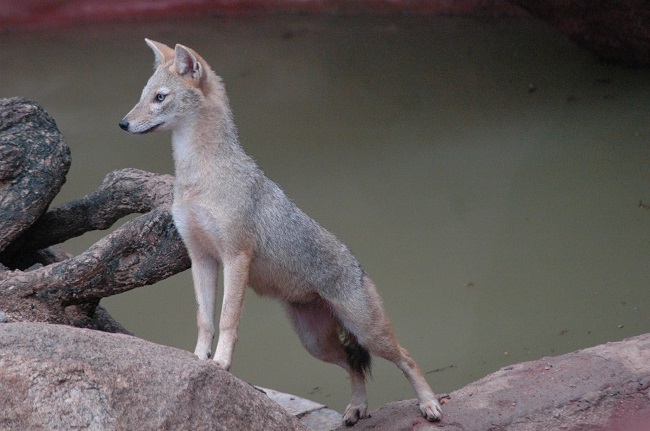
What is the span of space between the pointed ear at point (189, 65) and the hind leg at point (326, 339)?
51.6 inches

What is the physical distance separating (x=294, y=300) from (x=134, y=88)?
6223mm

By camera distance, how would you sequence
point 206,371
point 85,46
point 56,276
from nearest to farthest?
point 206,371
point 56,276
point 85,46

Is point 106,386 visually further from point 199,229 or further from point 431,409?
point 431,409

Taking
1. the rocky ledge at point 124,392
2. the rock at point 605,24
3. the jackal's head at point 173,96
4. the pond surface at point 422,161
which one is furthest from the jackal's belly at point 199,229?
the rock at point 605,24

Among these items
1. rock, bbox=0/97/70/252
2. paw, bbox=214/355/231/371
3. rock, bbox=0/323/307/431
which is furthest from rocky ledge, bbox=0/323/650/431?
rock, bbox=0/97/70/252

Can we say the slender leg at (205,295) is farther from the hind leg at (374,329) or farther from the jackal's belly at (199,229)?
the hind leg at (374,329)

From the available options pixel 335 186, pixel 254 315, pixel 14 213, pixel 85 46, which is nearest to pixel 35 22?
pixel 85 46

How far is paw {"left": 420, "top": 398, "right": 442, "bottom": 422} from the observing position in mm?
4723

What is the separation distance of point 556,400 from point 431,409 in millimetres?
616

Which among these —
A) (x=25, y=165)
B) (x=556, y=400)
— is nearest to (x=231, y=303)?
(x=25, y=165)

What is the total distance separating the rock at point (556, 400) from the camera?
4.59 metres

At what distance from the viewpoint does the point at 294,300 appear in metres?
4.86

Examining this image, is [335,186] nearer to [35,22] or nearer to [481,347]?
[481,347]

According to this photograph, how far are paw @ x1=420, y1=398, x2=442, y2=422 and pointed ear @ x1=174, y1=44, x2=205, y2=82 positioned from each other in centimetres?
197
